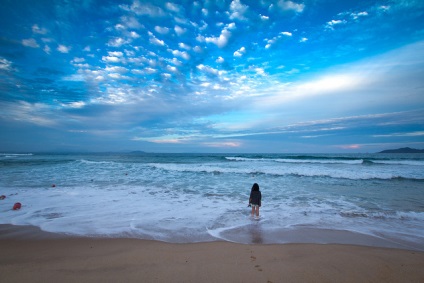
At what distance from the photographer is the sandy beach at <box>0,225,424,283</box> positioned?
3.43 m

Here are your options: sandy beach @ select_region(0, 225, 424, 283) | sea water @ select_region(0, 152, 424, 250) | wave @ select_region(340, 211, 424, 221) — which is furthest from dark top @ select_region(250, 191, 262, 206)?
→ wave @ select_region(340, 211, 424, 221)

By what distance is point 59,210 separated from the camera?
7496 millimetres

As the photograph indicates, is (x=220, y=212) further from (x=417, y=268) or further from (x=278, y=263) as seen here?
(x=417, y=268)

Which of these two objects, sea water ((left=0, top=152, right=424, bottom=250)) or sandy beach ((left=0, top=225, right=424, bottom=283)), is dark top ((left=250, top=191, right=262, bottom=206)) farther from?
sandy beach ((left=0, top=225, right=424, bottom=283))

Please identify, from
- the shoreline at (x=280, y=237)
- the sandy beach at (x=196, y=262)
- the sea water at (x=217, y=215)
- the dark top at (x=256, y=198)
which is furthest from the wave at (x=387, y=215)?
the dark top at (x=256, y=198)

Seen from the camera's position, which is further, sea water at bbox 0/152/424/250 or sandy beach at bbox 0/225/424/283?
sea water at bbox 0/152/424/250

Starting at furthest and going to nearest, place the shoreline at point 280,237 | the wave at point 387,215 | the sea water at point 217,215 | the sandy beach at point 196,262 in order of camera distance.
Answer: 1. the wave at point 387,215
2. the sea water at point 217,215
3. the shoreline at point 280,237
4. the sandy beach at point 196,262

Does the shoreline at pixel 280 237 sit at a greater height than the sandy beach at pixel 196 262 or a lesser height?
lesser

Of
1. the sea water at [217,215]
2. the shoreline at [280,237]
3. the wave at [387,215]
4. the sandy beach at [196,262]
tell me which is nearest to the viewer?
the sandy beach at [196,262]

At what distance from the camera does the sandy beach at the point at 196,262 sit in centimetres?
343

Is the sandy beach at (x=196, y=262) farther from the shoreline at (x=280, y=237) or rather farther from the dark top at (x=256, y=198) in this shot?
the dark top at (x=256, y=198)

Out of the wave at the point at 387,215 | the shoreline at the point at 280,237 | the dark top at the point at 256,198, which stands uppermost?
the dark top at the point at 256,198

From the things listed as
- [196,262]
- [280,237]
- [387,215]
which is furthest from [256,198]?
[387,215]

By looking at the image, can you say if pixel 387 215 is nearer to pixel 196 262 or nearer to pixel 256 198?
pixel 256 198
